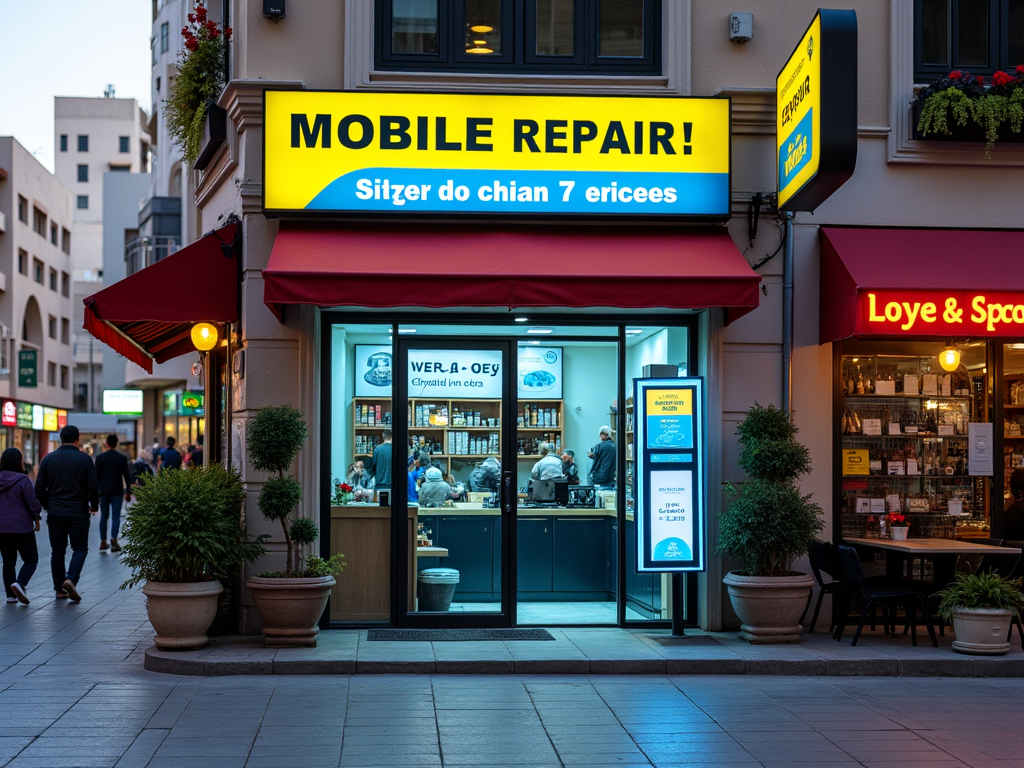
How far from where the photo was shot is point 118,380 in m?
53.5

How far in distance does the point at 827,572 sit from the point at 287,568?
16.1 feet

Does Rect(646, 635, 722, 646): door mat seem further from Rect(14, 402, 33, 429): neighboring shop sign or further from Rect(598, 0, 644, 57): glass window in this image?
Rect(14, 402, 33, 429): neighboring shop sign

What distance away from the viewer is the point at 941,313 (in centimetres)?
974

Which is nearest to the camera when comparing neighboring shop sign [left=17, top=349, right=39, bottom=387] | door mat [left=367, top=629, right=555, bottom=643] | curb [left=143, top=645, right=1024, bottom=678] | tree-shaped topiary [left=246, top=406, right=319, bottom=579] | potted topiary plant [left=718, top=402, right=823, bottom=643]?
curb [left=143, top=645, right=1024, bottom=678]

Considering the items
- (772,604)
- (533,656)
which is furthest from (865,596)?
(533,656)

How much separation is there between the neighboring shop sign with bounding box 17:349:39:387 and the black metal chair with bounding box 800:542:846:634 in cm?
4099

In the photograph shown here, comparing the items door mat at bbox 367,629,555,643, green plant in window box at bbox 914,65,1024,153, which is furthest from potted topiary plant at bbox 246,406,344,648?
green plant in window box at bbox 914,65,1024,153

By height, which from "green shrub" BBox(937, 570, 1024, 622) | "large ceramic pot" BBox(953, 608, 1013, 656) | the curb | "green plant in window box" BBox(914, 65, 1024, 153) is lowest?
the curb

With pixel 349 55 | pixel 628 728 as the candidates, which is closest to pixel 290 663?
pixel 628 728

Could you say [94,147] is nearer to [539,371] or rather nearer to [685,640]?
[539,371]

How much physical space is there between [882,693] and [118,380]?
1981 inches

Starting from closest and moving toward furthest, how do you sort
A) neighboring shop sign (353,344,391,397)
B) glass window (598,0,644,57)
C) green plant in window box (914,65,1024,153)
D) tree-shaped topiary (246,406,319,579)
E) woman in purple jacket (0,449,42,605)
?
tree-shaped topiary (246,406,319,579) → green plant in window box (914,65,1024,153) → neighboring shop sign (353,344,391,397) → glass window (598,0,644,57) → woman in purple jacket (0,449,42,605)

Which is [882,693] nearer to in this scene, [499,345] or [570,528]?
[570,528]

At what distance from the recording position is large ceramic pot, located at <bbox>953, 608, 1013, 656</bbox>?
9.20 metres
